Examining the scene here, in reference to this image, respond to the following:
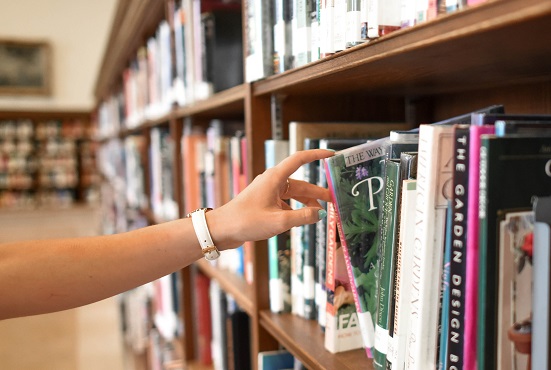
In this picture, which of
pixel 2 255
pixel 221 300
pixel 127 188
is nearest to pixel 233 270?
pixel 221 300

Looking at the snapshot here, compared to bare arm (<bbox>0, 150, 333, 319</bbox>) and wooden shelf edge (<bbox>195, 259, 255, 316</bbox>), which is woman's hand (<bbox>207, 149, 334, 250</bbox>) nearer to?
bare arm (<bbox>0, 150, 333, 319</bbox>)

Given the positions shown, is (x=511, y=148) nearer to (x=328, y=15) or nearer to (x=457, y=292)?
(x=457, y=292)

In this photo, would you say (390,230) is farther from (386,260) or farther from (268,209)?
(268,209)

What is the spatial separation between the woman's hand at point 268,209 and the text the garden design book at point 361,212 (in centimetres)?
4

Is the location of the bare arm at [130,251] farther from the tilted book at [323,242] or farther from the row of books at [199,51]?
the row of books at [199,51]

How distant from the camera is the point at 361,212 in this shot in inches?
30.0

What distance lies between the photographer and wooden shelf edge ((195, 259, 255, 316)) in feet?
3.63

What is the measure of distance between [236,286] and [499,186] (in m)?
0.84

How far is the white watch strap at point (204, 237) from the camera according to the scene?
0.83 meters

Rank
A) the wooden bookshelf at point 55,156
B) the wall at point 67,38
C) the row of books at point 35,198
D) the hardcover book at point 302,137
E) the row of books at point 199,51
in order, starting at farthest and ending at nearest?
the wall at point 67,38
the wooden bookshelf at point 55,156
the row of books at point 35,198
the row of books at point 199,51
the hardcover book at point 302,137

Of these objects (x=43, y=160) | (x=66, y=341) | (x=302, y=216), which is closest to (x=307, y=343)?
(x=302, y=216)

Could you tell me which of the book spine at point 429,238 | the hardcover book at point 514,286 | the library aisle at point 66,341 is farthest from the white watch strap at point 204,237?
the library aisle at point 66,341

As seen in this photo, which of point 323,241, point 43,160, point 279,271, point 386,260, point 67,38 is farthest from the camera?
point 67,38

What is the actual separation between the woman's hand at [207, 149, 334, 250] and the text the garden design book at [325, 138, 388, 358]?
0.04 meters
